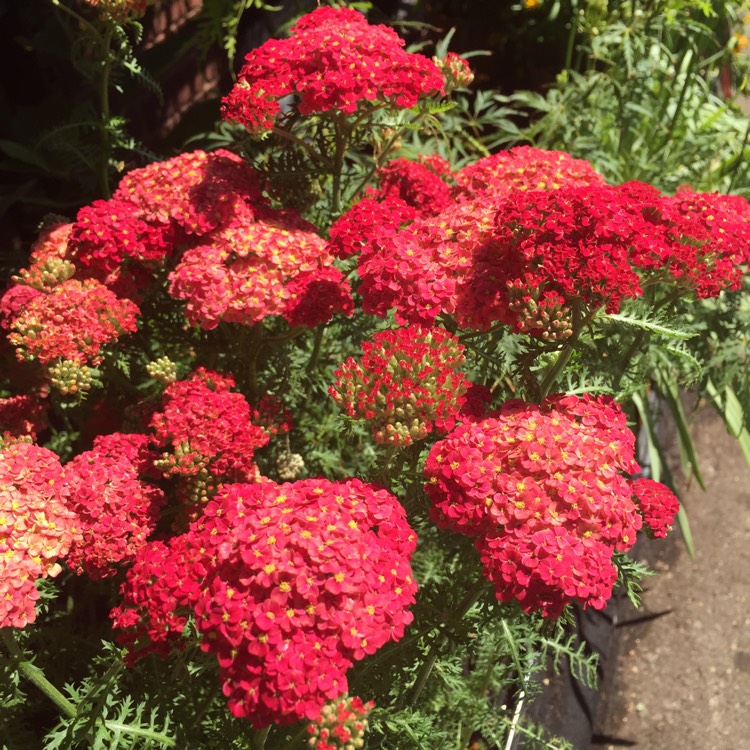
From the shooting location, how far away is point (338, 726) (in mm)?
1381

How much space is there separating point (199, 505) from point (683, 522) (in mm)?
2379

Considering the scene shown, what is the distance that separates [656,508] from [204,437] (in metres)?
1.01

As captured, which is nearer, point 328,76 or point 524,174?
point 328,76

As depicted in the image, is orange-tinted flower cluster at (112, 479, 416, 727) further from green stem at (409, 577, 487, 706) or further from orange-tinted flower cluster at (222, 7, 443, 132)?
orange-tinted flower cluster at (222, 7, 443, 132)

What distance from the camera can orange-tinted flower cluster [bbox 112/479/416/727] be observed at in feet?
4.36

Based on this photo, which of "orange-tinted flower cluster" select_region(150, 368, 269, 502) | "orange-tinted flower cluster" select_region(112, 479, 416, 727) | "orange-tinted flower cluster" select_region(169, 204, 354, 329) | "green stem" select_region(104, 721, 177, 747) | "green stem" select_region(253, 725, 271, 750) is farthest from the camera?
"orange-tinted flower cluster" select_region(169, 204, 354, 329)

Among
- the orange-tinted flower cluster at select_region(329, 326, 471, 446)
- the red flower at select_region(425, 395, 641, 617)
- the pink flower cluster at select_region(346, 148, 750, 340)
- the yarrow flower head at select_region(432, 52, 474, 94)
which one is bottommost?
the red flower at select_region(425, 395, 641, 617)

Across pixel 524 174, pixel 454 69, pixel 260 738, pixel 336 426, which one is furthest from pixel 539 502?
pixel 454 69

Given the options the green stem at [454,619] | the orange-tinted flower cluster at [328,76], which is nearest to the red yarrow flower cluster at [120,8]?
the orange-tinted flower cluster at [328,76]

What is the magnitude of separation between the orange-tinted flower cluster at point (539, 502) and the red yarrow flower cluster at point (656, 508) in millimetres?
87

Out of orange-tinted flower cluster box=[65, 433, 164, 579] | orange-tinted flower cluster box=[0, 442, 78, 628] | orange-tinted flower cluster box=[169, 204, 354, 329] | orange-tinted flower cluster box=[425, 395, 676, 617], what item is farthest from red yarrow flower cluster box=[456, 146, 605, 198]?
orange-tinted flower cluster box=[0, 442, 78, 628]

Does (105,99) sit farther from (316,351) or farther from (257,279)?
(316,351)

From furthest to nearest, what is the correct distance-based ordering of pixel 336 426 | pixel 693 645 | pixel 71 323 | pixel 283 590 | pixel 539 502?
pixel 693 645, pixel 336 426, pixel 71 323, pixel 539 502, pixel 283 590

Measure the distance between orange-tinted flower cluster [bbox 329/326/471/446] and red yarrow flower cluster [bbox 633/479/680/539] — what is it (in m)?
0.45
